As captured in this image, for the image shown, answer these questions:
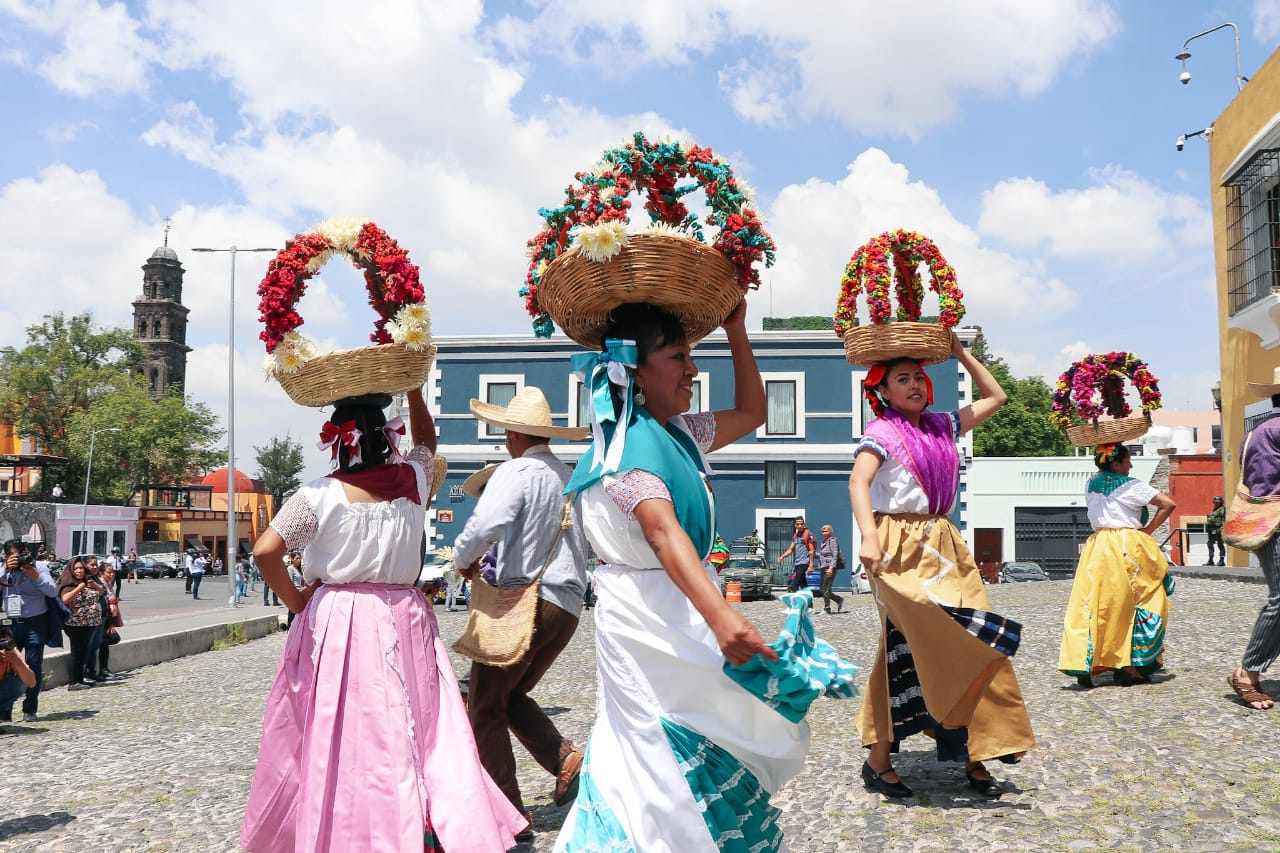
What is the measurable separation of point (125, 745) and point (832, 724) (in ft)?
16.8

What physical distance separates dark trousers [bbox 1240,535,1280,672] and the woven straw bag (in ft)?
14.4

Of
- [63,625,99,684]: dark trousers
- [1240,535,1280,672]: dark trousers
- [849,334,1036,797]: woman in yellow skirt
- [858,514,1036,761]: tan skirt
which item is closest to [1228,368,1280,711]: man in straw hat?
[1240,535,1280,672]: dark trousers

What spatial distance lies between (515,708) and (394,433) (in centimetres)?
154

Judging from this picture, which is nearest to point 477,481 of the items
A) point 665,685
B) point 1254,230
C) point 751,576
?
point 665,685

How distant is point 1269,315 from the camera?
1658cm

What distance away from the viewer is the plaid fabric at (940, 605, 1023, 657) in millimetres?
4461

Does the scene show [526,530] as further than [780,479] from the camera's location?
No

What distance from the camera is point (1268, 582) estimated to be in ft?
21.1

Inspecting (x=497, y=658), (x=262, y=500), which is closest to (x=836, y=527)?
(x=497, y=658)

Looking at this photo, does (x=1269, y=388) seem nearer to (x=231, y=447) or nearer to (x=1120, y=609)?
(x=1120, y=609)

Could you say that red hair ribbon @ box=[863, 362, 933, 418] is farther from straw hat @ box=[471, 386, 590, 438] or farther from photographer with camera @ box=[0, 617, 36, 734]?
photographer with camera @ box=[0, 617, 36, 734]

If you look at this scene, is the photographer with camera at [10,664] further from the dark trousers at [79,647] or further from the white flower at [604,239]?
the white flower at [604,239]

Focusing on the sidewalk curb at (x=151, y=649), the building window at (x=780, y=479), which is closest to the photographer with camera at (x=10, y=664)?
the sidewalk curb at (x=151, y=649)

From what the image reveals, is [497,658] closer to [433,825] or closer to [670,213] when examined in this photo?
[433,825]
